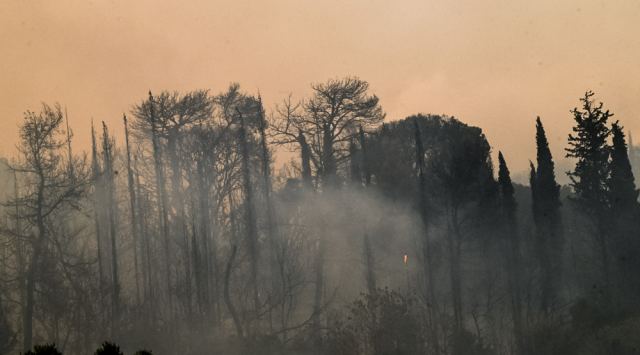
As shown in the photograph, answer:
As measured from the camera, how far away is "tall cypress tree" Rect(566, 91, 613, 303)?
36031mm

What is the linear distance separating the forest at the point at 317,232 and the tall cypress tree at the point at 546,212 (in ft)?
0.27

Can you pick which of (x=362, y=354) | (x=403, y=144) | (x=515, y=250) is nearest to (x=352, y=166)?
(x=403, y=144)

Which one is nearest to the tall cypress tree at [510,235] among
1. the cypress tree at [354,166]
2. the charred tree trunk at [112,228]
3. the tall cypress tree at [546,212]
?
the tall cypress tree at [546,212]

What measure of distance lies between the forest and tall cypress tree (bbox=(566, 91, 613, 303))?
0.09 meters

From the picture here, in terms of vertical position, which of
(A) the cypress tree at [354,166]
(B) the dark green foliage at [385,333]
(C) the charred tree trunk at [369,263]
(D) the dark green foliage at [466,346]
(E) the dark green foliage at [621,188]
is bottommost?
(D) the dark green foliage at [466,346]

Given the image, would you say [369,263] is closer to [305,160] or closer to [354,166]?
[354,166]

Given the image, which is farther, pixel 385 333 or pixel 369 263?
pixel 369 263

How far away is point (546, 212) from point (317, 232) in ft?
36.9

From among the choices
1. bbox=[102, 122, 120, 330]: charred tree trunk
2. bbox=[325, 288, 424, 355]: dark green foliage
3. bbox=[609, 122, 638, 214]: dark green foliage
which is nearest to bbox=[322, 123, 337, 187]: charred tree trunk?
bbox=[102, 122, 120, 330]: charred tree trunk

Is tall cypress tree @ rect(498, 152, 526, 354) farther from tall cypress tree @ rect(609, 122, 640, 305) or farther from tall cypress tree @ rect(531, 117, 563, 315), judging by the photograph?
tall cypress tree @ rect(609, 122, 640, 305)

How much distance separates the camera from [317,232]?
39.8 meters

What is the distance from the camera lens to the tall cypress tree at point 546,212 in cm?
3722

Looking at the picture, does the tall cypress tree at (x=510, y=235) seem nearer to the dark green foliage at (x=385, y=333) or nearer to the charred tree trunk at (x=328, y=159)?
the charred tree trunk at (x=328, y=159)

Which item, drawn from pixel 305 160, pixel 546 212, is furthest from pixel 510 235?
pixel 305 160
